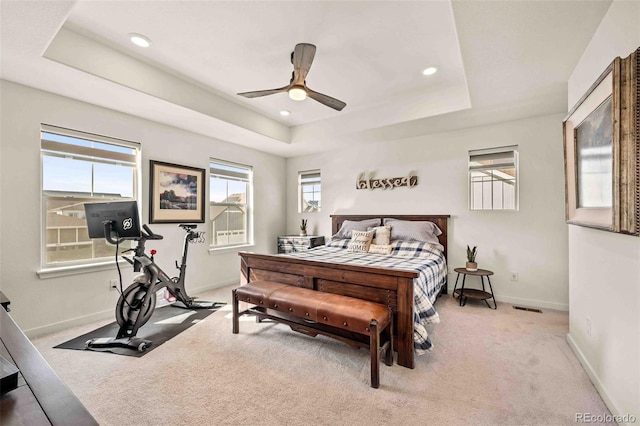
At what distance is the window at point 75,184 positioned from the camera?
2.94 m

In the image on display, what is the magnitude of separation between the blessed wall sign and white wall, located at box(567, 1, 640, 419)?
2.28m

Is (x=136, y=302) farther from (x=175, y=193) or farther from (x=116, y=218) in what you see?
(x=175, y=193)

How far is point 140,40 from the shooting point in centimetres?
253

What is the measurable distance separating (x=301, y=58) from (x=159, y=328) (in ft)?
10.1

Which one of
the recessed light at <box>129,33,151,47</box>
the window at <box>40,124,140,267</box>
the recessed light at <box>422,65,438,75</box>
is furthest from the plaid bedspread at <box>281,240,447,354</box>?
the recessed light at <box>129,33,151,47</box>

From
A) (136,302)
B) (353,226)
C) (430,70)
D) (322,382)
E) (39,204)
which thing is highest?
(430,70)

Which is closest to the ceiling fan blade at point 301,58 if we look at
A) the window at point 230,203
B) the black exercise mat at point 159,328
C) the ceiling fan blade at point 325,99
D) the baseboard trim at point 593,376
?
the ceiling fan blade at point 325,99

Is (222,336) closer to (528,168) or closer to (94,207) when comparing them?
(94,207)

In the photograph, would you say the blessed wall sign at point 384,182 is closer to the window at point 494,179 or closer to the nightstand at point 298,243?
the window at point 494,179

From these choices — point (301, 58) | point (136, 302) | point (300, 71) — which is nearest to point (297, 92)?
point (300, 71)

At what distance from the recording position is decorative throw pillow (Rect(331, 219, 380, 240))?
15.2ft

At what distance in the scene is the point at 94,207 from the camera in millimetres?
2547

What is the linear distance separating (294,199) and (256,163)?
1133mm

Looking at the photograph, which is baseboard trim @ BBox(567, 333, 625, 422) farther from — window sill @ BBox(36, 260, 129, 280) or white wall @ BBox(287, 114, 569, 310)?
window sill @ BBox(36, 260, 129, 280)
